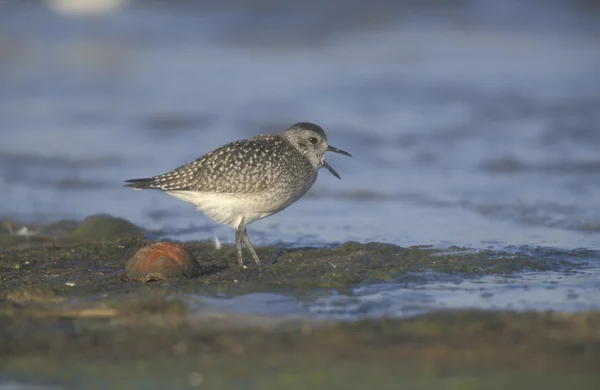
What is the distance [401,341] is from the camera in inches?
215

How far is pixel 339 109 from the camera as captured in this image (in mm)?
16219

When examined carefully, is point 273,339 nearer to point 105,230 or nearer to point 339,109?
point 105,230

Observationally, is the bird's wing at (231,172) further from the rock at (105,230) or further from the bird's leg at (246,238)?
the rock at (105,230)

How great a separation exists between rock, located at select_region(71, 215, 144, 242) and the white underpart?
Result: 86 cm

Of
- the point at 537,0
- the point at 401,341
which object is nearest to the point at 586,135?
the point at 401,341

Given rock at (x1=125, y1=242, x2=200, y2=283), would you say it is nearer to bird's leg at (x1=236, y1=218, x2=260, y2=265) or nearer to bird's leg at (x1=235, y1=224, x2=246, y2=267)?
bird's leg at (x1=235, y1=224, x2=246, y2=267)

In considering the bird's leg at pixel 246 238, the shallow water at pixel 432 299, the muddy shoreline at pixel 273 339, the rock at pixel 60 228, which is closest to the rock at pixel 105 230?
the rock at pixel 60 228

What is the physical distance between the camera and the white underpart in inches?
332

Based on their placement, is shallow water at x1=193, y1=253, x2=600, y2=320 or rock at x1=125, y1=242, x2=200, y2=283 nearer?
shallow water at x1=193, y1=253, x2=600, y2=320

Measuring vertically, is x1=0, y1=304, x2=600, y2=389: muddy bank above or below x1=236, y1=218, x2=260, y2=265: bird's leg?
below

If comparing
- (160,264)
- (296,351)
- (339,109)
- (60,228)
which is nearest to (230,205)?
(160,264)

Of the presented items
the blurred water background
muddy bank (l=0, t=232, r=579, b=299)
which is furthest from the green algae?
the blurred water background

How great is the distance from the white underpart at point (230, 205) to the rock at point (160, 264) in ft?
3.76

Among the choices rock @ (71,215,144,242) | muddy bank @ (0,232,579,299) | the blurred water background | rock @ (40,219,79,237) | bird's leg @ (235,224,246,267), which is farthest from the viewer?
the blurred water background
